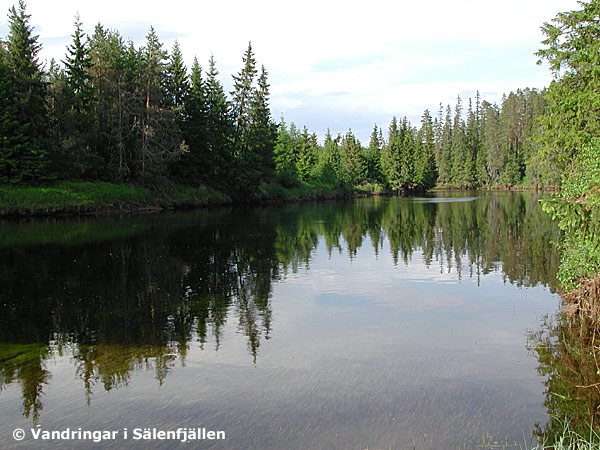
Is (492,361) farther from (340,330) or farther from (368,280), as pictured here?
(368,280)

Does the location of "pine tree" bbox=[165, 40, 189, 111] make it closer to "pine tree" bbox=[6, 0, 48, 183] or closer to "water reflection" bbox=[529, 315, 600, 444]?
"pine tree" bbox=[6, 0, 48, 183]

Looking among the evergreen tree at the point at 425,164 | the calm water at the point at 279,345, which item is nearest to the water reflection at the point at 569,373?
the calm water at the point at 279,345

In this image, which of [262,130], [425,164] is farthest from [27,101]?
[425,164]

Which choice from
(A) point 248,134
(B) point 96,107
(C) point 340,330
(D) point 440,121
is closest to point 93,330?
(C) point 340,330

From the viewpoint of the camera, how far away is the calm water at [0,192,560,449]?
23.9 ft

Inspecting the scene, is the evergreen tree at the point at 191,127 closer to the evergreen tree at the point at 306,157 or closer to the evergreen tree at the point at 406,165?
the evergreen tree at the point at 306,157

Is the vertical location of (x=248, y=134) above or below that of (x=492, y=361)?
above

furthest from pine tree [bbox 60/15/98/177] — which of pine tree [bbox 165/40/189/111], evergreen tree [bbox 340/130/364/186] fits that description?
evergreen tree [bbox 340/130/364/186]

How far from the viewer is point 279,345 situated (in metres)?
10.6

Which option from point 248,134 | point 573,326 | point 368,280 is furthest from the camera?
point 248,134

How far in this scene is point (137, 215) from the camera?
45312 millimetres

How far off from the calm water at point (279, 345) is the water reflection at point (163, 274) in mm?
A: 74

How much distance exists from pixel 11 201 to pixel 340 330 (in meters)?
37.6

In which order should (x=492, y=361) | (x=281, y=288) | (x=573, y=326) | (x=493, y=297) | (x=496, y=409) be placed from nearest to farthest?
(x=496, y=409) → (x=492, y=361) → (x=573, y=326) → (x=493, y=297) → (x=281, y=288)
